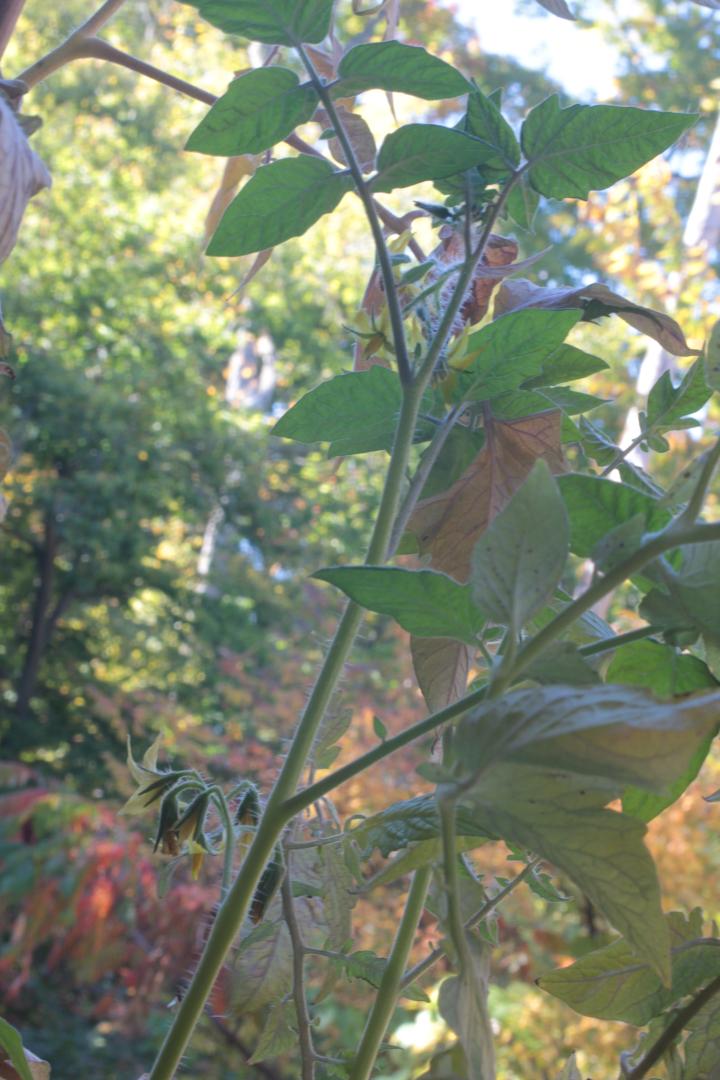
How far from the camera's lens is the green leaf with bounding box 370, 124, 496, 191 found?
0.74 feet

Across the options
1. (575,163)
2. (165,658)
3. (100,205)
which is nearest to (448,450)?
(575,163)

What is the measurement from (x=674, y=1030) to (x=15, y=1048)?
0.45 ft

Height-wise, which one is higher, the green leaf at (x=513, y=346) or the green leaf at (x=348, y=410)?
the green leaf at (x=513, y=346)

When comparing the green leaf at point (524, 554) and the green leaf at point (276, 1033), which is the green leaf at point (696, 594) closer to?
the green leaf at point (524, 554)

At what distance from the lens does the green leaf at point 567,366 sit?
256mm

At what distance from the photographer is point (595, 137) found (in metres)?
0.23

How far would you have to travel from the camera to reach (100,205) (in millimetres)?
4531

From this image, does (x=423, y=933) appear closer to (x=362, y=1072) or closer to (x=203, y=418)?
(x=362, y=1072)

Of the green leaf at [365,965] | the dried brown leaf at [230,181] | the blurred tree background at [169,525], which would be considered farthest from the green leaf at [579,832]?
the blurred tree background at [169,525]

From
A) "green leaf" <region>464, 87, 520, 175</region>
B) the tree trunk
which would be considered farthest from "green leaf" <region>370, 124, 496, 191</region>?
the tree trunk

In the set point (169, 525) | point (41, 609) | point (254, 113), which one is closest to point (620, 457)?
point (254, 113)

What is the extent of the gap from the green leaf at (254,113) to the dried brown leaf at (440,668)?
117 mm

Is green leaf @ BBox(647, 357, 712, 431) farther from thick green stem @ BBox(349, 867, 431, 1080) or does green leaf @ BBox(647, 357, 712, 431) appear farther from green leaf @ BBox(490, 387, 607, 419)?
thick green stem @ BBox(349, 867, 431, 1080)

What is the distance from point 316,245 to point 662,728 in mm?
4882
